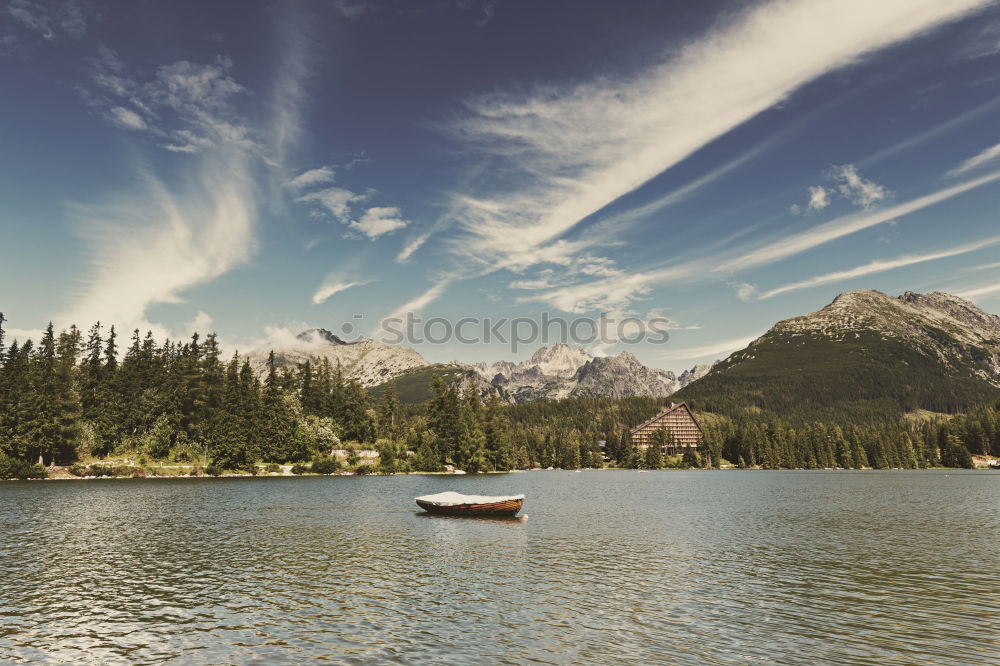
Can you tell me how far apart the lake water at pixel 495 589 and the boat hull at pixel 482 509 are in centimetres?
386

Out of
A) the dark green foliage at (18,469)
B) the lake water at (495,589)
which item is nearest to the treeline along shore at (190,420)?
the dark green foliage at (18,469)

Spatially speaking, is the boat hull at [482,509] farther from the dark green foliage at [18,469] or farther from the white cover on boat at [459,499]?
the dark green foliage at [18,469]

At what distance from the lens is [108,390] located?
158m

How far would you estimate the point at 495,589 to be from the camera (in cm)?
3309

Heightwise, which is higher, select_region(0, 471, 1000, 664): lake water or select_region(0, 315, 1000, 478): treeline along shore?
select_region(0, 315, 1000, 478): treeline along shore

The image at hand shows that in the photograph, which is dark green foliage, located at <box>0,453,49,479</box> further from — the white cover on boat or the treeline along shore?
the white cover on boat

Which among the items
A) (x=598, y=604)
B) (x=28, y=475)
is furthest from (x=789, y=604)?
(x=28, y=475)

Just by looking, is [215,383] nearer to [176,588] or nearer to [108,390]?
[108,390]

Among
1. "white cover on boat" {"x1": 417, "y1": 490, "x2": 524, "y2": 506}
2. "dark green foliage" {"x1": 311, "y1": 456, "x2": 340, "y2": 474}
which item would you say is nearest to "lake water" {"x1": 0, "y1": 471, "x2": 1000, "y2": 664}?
"white cover on boat" {"x1": 417, "y1": 490, "x2": 524, "y2": 506}

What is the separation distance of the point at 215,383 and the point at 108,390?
86.1 feet

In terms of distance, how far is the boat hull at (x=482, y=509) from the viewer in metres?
69.1

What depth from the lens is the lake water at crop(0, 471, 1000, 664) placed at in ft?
75.2

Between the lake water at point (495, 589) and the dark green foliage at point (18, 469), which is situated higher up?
the dark green foliage at point (18, 469)

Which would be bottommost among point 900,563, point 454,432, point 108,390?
point 900,563
